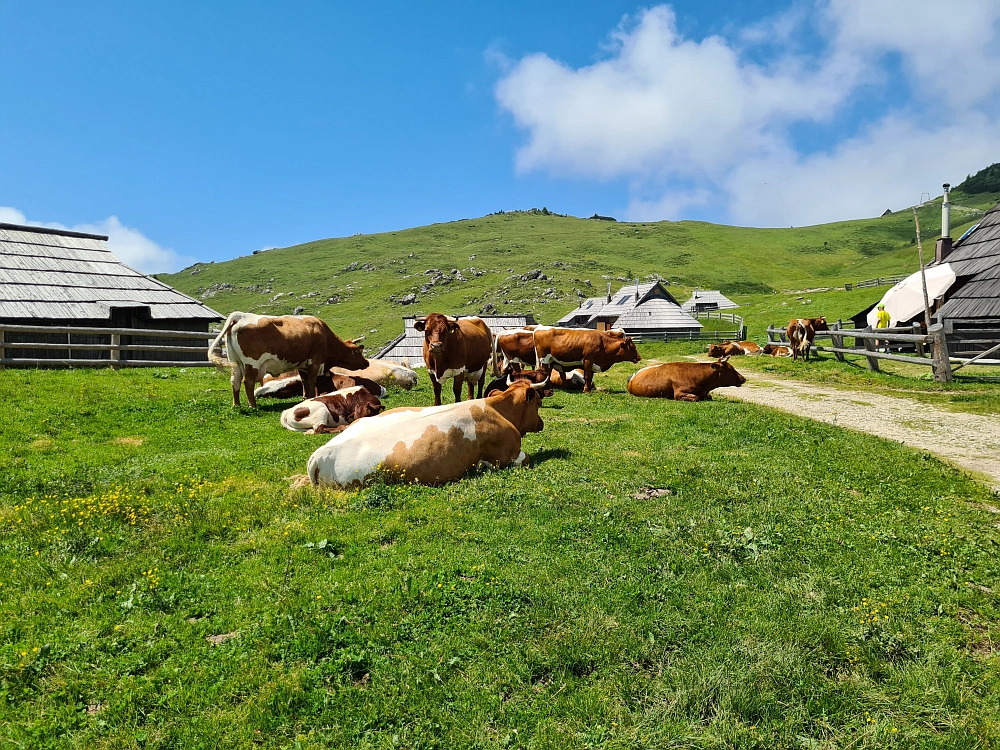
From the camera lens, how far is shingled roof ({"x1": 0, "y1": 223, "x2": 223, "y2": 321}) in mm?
23344

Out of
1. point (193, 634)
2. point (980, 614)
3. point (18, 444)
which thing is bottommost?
point (980, 614)

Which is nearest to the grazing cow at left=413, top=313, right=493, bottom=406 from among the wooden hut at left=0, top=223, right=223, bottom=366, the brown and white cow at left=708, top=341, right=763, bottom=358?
the wooden hut at left=0, top=223, right=223, bottom=366

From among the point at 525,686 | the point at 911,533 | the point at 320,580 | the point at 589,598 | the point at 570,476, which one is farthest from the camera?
the point at 570,476

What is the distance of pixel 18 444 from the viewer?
9.95 m

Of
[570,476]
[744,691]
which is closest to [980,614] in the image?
[744,691]

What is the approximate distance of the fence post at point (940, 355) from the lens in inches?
718

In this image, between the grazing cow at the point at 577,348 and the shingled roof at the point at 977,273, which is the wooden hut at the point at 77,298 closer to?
the grazing cow at the point at 577,348

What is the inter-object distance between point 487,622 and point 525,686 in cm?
73

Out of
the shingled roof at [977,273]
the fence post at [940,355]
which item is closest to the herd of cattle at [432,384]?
the fence post at [940,355]

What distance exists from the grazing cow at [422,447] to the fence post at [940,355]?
1620 centimetres

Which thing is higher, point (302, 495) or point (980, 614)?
point (302, 495)

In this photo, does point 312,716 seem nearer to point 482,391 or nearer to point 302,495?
point 302,495

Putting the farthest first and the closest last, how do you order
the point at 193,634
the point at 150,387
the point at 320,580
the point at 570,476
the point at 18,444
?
1. the point at 150,387
2. the point at 18,444
3. the point at 570,476
4. the point at 320,580
5. the point at 193,634

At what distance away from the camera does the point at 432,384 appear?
57.2 ft
